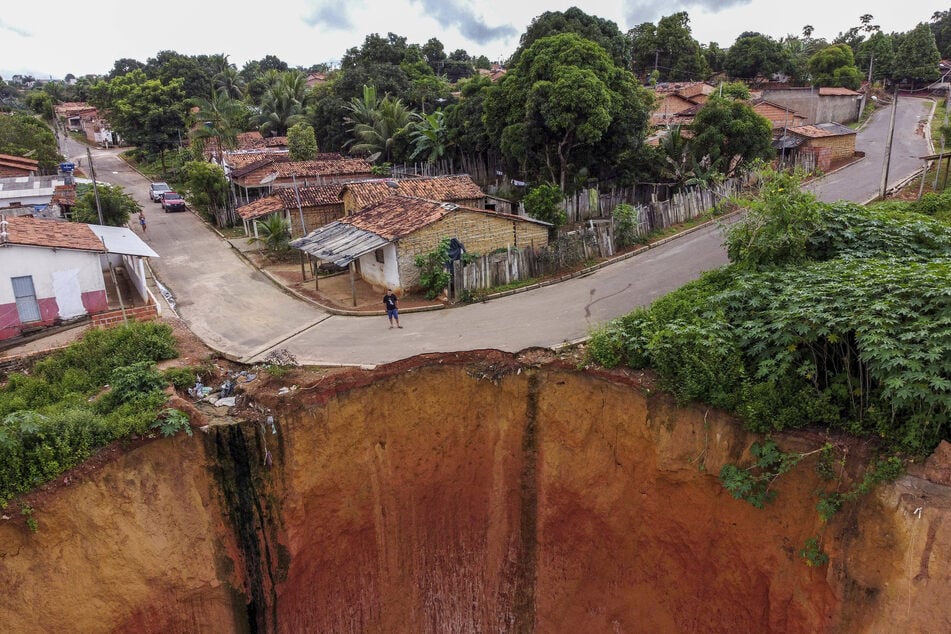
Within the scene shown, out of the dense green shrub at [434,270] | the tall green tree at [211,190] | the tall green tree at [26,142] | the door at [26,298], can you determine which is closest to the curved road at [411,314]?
the dense green shrub at [434,270]

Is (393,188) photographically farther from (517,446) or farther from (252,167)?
(517,446)

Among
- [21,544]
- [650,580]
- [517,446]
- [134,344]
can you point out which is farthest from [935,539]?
[134,344]

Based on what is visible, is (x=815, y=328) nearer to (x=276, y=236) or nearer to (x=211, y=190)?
(x=276, y=236)

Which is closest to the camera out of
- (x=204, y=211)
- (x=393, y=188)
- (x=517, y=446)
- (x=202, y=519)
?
(x=202, y=519)

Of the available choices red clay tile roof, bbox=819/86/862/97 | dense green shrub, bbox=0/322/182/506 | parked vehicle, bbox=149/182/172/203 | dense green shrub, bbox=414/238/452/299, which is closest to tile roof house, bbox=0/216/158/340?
dense green shrub, bbox=0/322/182/506

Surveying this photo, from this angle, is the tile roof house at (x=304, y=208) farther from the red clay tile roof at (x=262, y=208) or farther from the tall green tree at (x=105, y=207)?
the tall green tree at (x=105, y=207)
